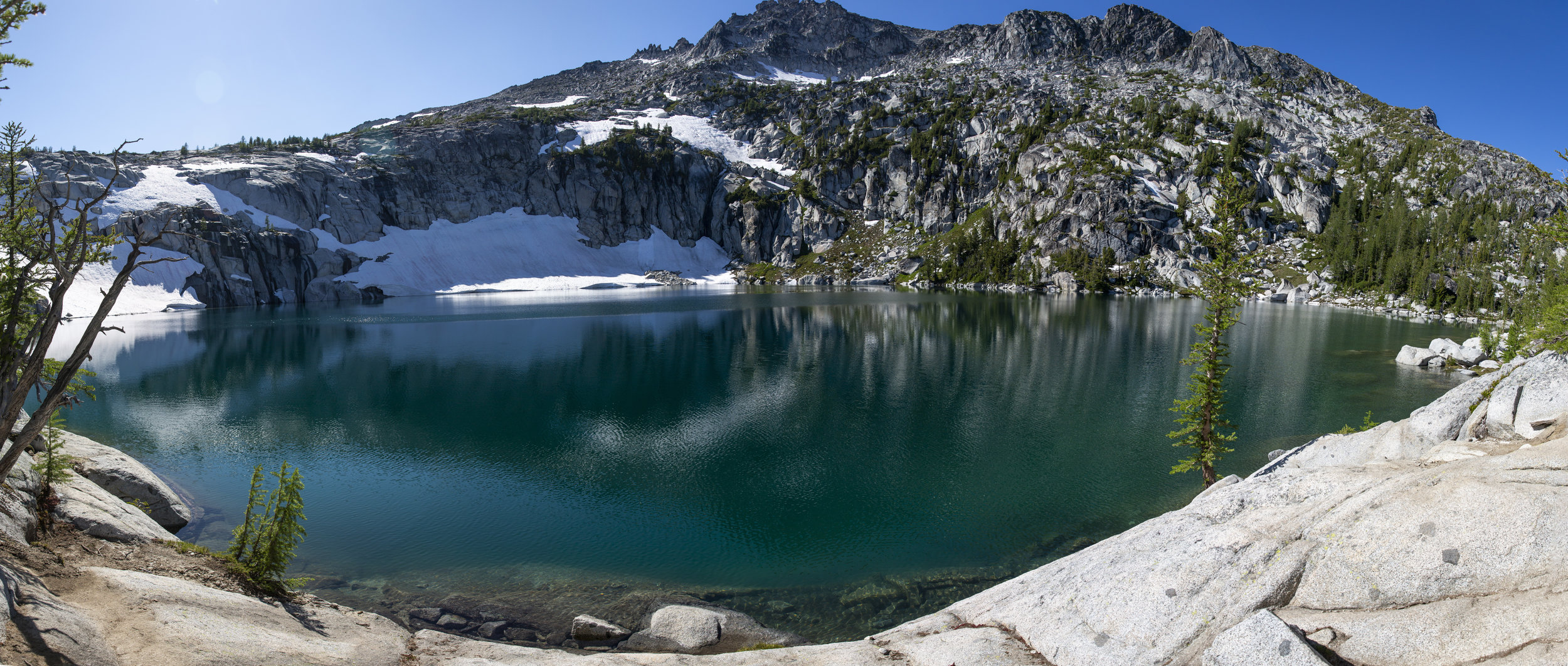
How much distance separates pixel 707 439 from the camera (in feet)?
95.4

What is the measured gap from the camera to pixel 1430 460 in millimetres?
9844

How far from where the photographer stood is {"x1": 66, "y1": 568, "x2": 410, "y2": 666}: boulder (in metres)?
7.57

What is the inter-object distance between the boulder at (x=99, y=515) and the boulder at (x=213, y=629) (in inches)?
137

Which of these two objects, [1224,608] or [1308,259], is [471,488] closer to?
[1224,608]

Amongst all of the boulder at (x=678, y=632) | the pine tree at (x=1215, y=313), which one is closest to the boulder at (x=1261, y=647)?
the boulder at (x=678, y=632)

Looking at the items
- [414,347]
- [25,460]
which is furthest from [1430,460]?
[414,347]

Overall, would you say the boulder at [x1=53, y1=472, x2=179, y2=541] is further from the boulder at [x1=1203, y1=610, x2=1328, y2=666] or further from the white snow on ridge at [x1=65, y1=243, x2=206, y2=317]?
the white snow on ridge at [x1=65, y1=243, x2=206, y2=317]

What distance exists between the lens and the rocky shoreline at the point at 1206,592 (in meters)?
6.39

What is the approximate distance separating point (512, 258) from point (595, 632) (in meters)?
166

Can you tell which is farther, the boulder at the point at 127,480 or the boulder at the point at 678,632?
the boulder at the point at 127,480

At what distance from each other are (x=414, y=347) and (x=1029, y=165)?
489 ft

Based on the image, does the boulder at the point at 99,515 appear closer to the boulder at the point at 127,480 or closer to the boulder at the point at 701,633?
the boulder at the point at 127,480

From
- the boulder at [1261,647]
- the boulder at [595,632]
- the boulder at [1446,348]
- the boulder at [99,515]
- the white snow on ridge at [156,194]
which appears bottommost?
the boulder at [595,632]

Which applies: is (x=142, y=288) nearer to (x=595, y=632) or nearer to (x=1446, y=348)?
(x=595, y=632)
